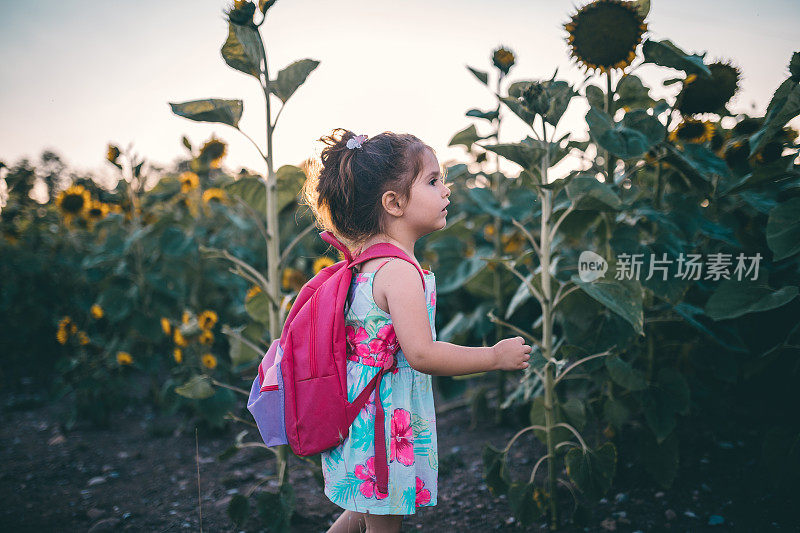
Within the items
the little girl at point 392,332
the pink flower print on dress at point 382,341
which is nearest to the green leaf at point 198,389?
the little girl at point 392,332

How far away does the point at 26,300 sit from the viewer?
364 centimetres

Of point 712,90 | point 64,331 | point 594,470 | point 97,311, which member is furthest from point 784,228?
point 64,331

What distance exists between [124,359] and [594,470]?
2.36 meters

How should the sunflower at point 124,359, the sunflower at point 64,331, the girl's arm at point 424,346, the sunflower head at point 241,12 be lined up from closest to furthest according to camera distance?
the girl's arm at point 424,346
the sunflower head at point 241,12
the sunflower at point 124,359
the sunflower at point 64,331

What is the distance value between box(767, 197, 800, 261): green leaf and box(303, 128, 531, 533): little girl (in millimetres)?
838

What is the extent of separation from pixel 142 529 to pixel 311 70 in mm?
1588

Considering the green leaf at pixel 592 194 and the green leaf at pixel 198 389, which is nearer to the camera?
the green leaf at pixel 592 194

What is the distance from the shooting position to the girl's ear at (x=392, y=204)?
1392mm

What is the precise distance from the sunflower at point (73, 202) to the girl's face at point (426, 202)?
2907 mm

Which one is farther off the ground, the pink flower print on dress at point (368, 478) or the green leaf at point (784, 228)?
the green leaf at point (784, 228)

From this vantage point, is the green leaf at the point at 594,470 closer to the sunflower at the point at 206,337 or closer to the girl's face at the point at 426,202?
the girl's face at the point at 426,202

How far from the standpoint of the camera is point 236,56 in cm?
161

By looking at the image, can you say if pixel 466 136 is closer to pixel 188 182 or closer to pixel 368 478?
pixel 368 478

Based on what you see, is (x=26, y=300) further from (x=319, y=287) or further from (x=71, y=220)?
(x=319, y=287)
